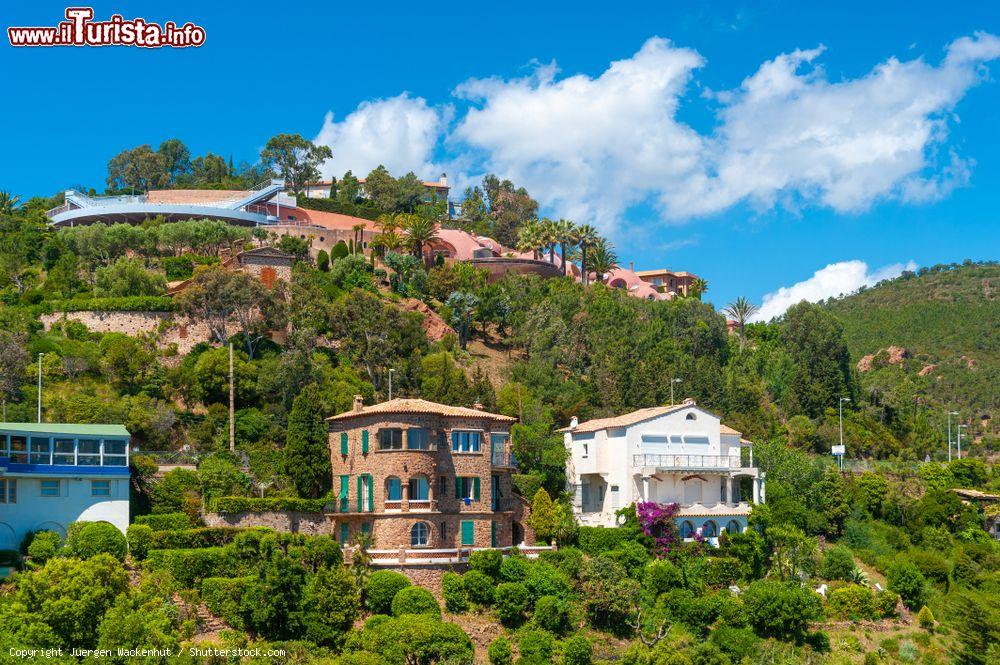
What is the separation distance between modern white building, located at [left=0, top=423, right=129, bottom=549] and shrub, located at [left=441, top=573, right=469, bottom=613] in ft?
A: 42.7

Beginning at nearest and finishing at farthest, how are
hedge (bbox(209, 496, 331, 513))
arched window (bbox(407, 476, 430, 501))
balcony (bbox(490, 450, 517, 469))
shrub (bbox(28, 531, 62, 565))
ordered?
shrub (bbox(28, 531, 62, 565))
hedge (bbox(209, 496, 331, 513))
arched window (bbox(407, 476, 430, 501))
balcony (bbox(490, 450, 517, 469))

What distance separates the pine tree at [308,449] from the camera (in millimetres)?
53000

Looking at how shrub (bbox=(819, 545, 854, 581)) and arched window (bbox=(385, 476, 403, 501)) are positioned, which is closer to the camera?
arched window (bbox=(385, 476, 403, 501))

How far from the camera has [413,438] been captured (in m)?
51.5

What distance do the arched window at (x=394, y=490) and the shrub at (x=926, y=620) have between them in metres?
25.3

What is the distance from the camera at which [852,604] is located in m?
54.7

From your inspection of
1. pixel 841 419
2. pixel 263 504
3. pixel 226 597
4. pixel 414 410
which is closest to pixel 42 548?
pixel 226 597

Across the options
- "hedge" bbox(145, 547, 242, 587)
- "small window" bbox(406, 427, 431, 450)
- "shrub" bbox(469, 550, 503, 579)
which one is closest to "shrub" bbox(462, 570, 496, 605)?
"shrub" bbox(469, 550, 503, 579)

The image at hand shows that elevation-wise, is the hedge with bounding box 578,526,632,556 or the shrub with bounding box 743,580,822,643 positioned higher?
the hedge with bounding box 578,526,632,556

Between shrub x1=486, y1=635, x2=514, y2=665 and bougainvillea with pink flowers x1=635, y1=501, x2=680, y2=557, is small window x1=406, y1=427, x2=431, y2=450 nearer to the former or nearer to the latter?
shrub x1=486, y1=635, x2=514, y2=665

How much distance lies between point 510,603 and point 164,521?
46.7ft

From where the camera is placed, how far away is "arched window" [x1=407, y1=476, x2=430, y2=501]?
5122cm

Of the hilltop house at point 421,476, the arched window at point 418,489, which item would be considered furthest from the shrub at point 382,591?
the arched window at point 418,489

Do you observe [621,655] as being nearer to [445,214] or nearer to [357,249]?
[357,249]
